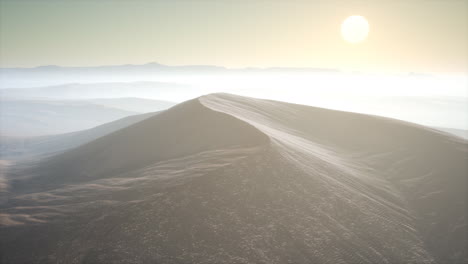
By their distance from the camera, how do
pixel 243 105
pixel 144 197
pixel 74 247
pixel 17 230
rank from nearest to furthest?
pixel 74 247 < pixel 17 230 < pixel 144 197 < pixel 243 105

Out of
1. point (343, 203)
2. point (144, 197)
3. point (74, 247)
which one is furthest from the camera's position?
point (343, 203)

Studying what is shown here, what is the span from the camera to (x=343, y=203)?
92.9 ft

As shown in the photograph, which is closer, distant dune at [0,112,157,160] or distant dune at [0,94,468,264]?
distant dune at [0,94,468,264]

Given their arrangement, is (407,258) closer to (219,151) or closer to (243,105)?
(219,151)

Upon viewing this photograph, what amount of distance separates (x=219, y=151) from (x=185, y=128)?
13.8 metres

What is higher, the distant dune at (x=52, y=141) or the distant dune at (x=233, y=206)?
the distant dune at (x=233, y=206)

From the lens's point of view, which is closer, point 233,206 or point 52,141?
point 233,206

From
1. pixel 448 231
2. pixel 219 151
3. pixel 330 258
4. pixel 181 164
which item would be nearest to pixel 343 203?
pixel 330 258

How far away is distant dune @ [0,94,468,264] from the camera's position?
2000cm

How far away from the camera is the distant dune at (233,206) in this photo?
20.0 meters

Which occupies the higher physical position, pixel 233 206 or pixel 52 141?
pixel 233 206

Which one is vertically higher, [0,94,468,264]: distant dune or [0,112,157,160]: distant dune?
[0,94,468,264]: distant dune

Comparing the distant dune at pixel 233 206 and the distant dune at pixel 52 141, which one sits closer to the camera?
the distant dune at pixel 233 206

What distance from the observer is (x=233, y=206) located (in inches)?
944
